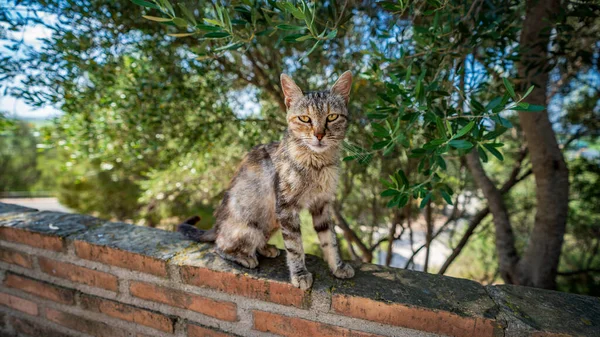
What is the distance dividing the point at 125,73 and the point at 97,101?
33cm

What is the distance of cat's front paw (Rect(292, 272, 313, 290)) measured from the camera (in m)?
1.37

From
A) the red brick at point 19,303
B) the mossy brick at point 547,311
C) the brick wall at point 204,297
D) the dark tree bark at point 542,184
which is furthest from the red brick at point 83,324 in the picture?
the dark tree bark at point 542,184

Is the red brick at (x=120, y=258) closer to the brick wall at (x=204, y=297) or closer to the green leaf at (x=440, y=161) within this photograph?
the brick wall at (x=204, y=297)

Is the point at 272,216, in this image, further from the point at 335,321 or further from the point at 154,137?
the point at 154,137

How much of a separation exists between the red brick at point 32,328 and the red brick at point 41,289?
0.67ft

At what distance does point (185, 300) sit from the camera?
1525 mm

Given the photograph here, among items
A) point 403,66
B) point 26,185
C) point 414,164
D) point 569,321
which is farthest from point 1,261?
point 26,185

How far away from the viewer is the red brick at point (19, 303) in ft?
6.02

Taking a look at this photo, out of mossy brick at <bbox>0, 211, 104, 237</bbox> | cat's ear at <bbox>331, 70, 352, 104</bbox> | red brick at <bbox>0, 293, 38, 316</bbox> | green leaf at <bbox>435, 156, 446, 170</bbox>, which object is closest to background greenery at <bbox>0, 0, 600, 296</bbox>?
green leaf at <bbox>435, 156, 446, 170</bbox>

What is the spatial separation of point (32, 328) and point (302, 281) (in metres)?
1.73

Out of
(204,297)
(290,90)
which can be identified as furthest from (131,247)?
(290,90)

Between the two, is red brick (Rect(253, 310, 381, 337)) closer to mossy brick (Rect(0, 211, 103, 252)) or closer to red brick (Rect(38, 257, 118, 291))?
red brick (Rect(38, 257, 118, 291))

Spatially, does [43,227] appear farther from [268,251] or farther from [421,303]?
[421,303]

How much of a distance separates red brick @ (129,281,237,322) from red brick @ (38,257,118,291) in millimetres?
139
